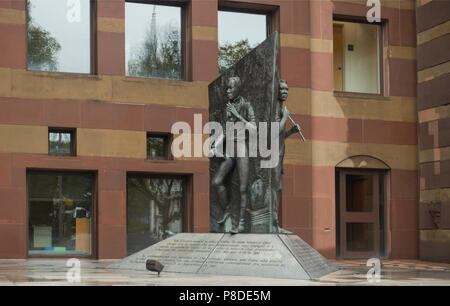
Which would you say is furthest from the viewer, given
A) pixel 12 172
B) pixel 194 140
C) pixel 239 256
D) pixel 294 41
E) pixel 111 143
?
pixel 294 41

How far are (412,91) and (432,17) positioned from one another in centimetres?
265

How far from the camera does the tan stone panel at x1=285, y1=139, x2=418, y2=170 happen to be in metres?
22.2

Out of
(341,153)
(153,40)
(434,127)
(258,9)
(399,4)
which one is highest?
(399,4)

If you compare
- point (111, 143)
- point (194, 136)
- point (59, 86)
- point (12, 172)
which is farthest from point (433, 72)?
point (12, 172)

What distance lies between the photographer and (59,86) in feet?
66.4

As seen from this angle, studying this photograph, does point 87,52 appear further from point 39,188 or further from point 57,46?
point 39,188

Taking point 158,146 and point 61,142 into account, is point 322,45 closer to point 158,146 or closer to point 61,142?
point 158,146

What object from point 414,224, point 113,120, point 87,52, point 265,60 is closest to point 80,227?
point 113,120

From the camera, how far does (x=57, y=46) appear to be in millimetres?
20750

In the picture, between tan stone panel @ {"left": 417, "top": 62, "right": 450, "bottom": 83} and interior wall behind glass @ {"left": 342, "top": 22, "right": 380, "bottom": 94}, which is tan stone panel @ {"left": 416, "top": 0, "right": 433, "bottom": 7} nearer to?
interior wall behind glass @ {"left": 342, "top": 22, "right": 380, "bottom": 94}

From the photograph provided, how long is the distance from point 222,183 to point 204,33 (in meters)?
8.12

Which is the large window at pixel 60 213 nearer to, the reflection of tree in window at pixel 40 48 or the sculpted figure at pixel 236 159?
the reflection of tree in window at pixel 40 48

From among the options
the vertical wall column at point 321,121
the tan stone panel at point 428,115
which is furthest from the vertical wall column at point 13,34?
the tan stone panel at point 428,115

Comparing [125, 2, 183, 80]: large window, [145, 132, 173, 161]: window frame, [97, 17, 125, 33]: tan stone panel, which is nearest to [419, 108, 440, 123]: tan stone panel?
[125, 2, 183, 80]: large window
